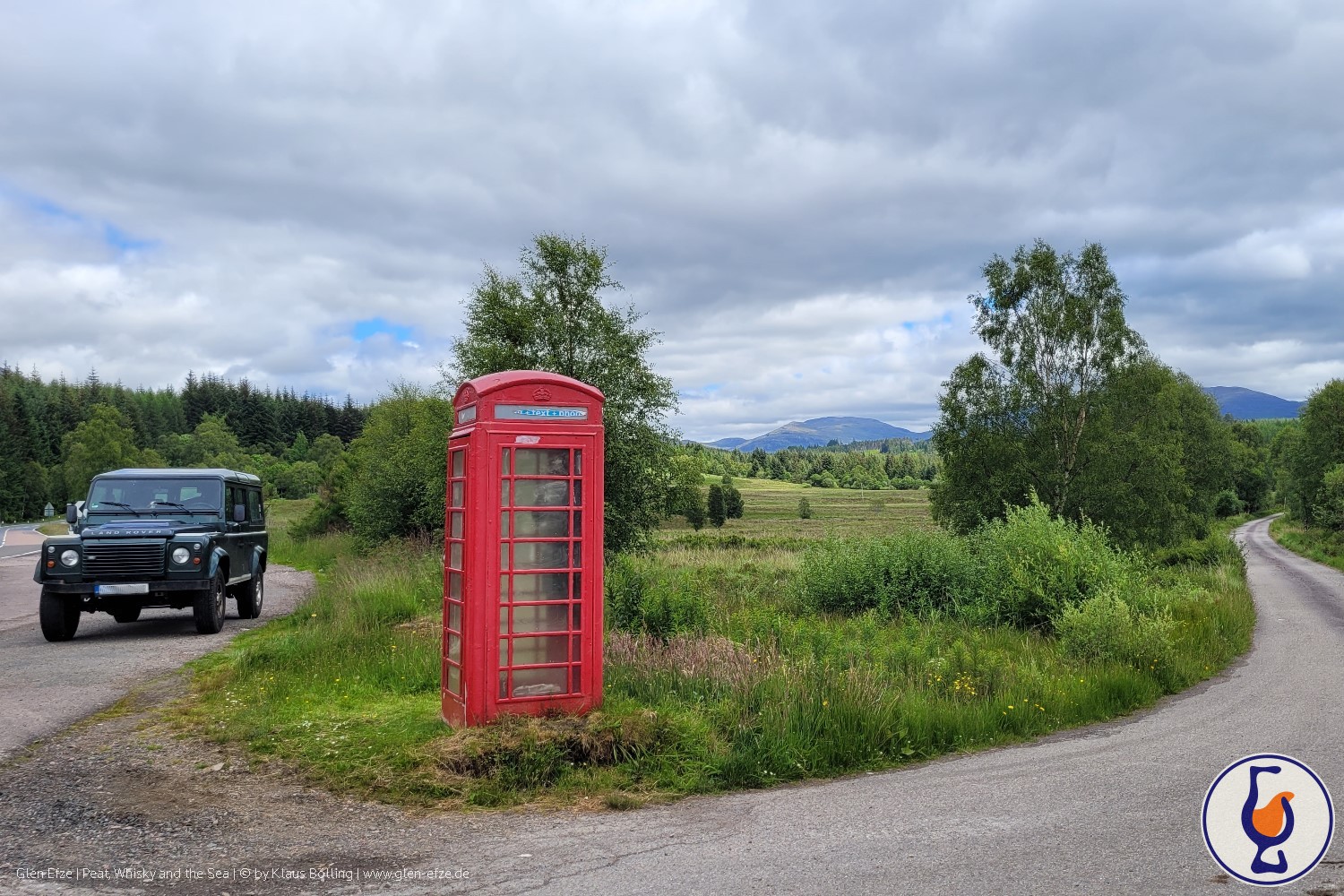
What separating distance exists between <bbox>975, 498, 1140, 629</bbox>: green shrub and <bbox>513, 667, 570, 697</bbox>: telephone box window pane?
31.3 ft

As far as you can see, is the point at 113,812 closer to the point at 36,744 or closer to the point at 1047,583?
the point at 36,744

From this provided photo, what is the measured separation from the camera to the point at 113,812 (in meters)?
5.88

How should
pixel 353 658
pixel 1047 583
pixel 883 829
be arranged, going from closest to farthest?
pixel 883 829 → pixel 353 658 → pixel 1047 583

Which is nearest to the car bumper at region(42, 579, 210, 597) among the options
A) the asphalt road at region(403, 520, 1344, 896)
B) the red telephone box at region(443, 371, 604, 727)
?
the red telephone box at region(443, 371, 604, 727)

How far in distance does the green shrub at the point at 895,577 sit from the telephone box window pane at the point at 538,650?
378 inches

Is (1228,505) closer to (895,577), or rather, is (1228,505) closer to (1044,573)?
(895,577)

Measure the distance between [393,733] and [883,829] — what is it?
154 inches

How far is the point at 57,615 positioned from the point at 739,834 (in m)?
12.4

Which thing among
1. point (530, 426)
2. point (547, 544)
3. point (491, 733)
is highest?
point (530, 426)

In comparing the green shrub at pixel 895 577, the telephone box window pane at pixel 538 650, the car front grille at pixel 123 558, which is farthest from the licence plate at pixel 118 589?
the green shrub at pixel 895 577

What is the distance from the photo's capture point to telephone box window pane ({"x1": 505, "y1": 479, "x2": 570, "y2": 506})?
7207 millimetres

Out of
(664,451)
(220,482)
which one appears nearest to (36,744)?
(220,482)

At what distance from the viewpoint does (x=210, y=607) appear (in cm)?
1427

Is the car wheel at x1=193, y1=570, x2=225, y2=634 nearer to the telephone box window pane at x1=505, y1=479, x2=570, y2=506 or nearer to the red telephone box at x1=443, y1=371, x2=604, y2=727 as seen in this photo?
the red telephone box at x1=443, y1=371, x2=604, y2=727
